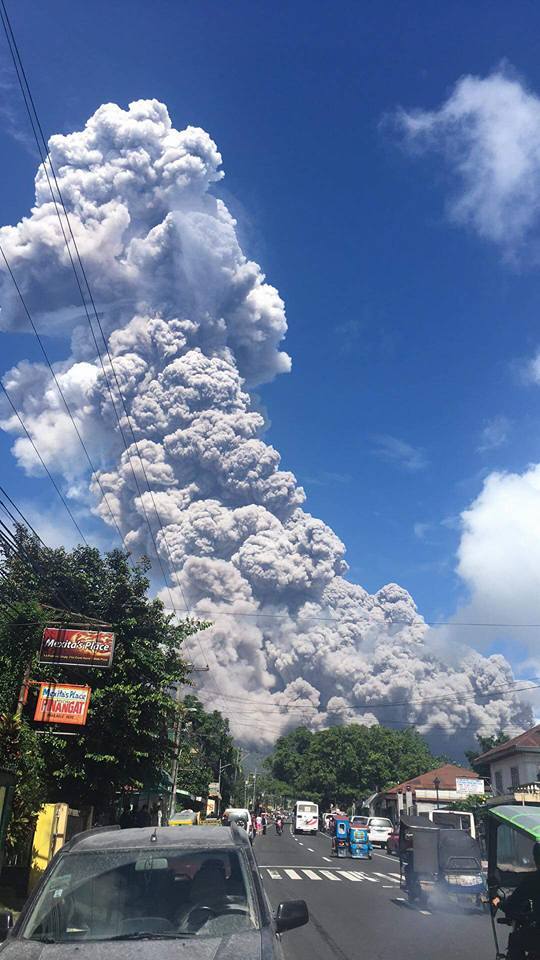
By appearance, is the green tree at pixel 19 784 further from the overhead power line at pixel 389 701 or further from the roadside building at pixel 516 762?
the overhead power line at pixel 389 701

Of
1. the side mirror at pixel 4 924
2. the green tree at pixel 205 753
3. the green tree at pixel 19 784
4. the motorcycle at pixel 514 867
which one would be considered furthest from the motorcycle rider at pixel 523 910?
the green tree at pixel 205 753

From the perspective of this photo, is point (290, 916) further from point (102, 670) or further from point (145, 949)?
point (102, 670)

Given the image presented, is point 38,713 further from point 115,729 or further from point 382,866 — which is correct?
point 382,866

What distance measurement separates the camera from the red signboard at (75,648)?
753 inches

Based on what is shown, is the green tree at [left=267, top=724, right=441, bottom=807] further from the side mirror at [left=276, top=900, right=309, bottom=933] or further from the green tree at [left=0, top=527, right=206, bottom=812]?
the side mirror at [left=276, top=900, right=309, bottom=933]

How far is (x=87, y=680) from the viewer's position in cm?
2127

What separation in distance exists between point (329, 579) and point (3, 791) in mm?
130694

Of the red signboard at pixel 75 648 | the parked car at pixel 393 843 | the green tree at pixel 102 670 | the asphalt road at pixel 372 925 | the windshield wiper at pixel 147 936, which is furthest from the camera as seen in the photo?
the parked car at pixel 393 843

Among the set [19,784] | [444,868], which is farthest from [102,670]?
[444,868]

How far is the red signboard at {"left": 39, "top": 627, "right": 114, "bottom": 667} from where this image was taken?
19125 mm

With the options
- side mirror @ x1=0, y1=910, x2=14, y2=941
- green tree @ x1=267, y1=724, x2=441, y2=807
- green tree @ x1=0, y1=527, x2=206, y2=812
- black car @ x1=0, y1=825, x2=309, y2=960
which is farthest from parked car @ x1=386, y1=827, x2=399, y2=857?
side mirror @ x1=0, y1=910, x2=14, y2=941

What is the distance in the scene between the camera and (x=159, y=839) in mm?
5160

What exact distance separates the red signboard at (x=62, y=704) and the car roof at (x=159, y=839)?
13998 mm

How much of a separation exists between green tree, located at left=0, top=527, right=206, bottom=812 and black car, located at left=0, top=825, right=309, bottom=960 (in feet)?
46.0
